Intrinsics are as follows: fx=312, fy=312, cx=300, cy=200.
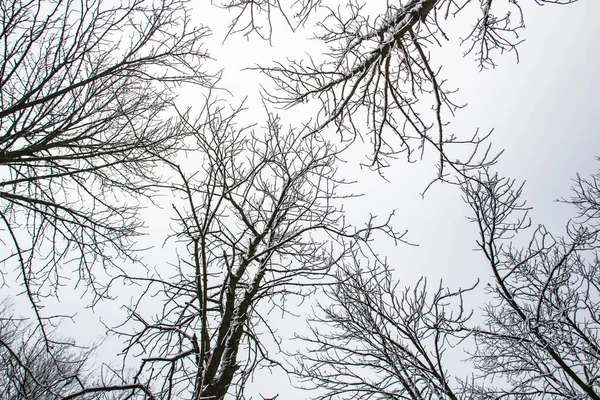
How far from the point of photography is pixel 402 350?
5.20m

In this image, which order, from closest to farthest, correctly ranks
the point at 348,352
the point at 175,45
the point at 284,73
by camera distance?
the point at 284,73, the point at 175,45, the point at 348,352

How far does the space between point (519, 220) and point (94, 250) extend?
241 inches

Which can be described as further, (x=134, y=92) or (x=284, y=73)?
(x=134, y=92)

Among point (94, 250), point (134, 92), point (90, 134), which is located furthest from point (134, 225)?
point (134, 92)

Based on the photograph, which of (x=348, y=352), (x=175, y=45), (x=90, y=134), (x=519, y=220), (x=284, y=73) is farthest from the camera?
(x=348, y=352)

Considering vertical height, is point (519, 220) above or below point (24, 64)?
below

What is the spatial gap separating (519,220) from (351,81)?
3.74 meters

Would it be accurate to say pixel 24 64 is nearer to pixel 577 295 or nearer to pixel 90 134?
pixel 90 134

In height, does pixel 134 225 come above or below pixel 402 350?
above

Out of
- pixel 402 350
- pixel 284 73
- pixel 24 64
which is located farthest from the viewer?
pixel 402 350

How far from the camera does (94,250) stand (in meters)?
4.11

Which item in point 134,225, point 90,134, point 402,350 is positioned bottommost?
point 402,350

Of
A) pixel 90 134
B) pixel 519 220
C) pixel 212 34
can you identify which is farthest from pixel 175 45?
pixel 519 220

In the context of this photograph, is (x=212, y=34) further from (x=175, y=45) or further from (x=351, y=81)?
(x=351, y=81)
